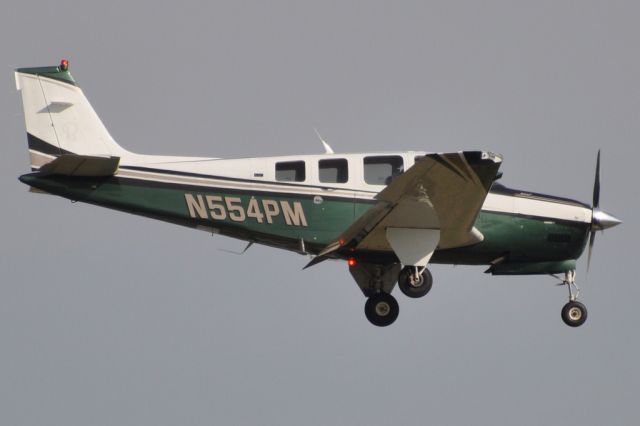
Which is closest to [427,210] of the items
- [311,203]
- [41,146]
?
[311,203]

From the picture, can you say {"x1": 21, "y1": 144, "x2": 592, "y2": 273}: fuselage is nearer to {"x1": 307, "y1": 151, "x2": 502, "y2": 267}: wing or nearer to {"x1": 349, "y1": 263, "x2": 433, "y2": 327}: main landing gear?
{"x1": 307, "y1": 151, "x2": 502, "y2": 267}: wing

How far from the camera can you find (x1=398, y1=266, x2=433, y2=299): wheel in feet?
72.6

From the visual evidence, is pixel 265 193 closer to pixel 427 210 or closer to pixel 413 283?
pixel 427 210

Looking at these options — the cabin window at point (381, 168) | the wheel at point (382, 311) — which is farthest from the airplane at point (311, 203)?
the wheel at point (382, 311)

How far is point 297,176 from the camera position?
72.6 feet

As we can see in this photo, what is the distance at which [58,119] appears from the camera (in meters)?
22.6

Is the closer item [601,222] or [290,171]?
[290,171]

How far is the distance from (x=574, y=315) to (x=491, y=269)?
1.68 meters

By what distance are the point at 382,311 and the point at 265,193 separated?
10.3 ft

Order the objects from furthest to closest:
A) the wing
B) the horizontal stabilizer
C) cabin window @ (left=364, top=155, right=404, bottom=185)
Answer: cabin window @ (left=364, top=155, right=404, bottom=185) → the horizontal stabilizer → the wing

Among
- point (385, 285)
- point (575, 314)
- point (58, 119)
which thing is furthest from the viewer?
point (385, 285)

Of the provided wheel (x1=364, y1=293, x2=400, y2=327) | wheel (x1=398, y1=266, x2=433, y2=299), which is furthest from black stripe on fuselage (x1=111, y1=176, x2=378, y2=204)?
wheel (x1=364, y1=293, x2=400, y2=327)

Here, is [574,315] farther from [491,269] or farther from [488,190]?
[488,190]

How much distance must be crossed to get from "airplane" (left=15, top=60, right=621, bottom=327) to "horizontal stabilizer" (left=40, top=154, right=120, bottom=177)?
0.07 feet
